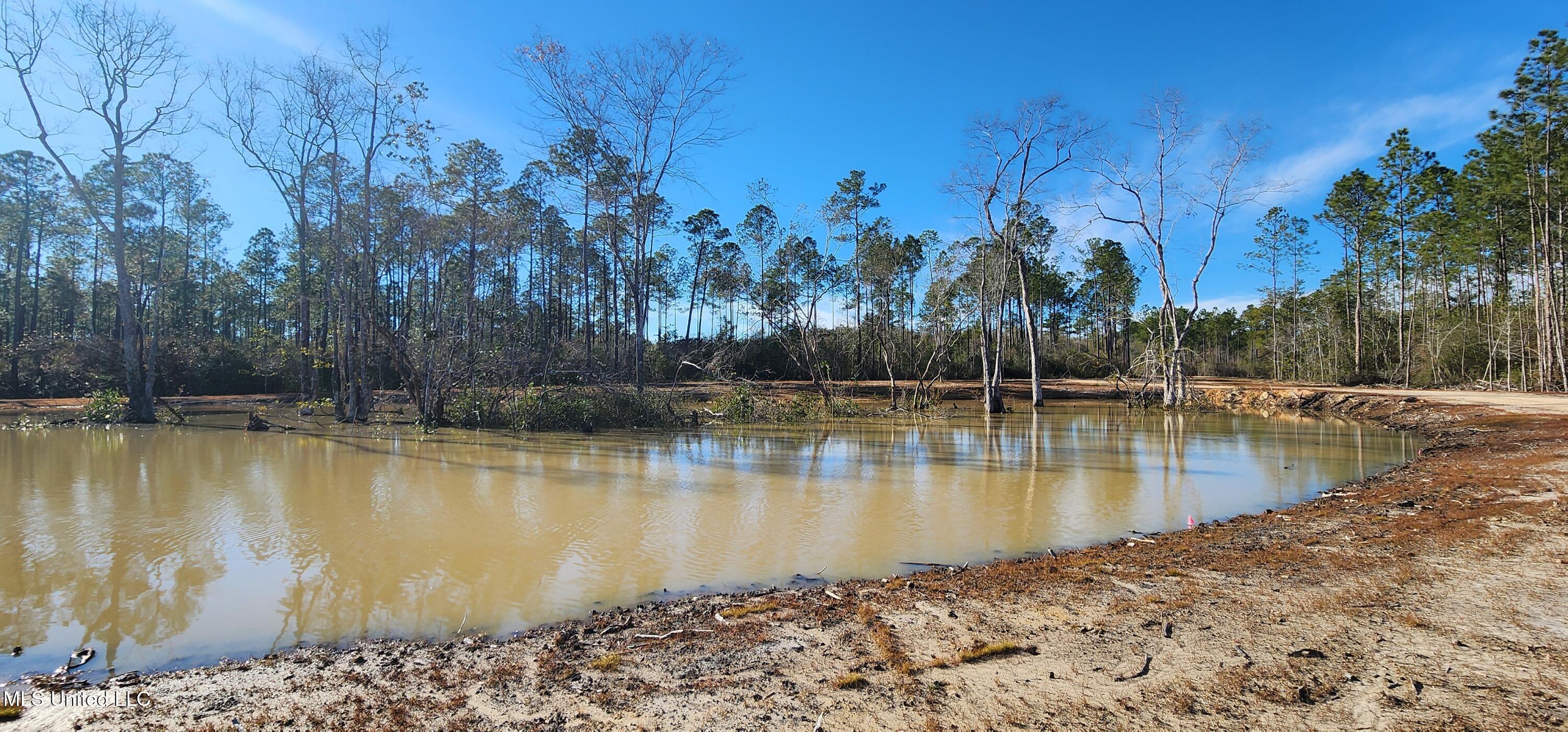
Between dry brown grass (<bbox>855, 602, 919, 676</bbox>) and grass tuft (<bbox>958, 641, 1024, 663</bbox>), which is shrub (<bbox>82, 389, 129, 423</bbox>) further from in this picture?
grass tuft (<bbox>958, 641, 1024, 663</bbox>)

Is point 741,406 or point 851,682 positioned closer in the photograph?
point 851,682

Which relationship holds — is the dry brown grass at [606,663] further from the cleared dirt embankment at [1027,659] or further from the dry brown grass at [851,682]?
the dry brown grass at [851,682]

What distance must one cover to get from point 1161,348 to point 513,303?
24.5 metres

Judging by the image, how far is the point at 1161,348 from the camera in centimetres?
2353

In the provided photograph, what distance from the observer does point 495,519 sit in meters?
6.84

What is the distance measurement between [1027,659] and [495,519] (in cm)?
569

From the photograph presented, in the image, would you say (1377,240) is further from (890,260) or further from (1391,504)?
(1391,504)

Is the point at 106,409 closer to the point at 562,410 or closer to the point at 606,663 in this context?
the point at 562,410

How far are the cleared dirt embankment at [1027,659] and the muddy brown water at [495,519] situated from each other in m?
0.73

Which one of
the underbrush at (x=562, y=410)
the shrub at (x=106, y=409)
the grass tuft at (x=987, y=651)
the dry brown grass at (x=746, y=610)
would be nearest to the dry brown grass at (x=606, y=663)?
the dry brown grass at (x=746, y=610)

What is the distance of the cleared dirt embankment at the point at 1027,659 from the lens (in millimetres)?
2506

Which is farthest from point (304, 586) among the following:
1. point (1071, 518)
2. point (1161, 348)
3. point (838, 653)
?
point (1161, 348)

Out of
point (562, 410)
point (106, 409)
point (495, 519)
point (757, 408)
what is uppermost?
point (106, 409)

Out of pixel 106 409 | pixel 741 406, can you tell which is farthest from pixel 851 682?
pixel 106 409
